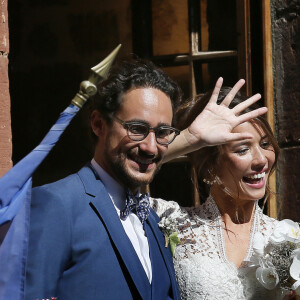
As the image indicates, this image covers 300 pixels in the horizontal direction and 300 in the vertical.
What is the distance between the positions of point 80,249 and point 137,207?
0.44 metres

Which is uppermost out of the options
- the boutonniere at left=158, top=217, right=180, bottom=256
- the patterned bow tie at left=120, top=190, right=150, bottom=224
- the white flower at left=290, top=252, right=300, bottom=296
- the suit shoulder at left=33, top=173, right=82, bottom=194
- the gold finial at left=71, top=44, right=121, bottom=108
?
the gold finial at left=71, top=44, right=121, bottom=108

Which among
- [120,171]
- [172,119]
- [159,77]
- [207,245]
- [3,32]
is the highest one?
[3,32]

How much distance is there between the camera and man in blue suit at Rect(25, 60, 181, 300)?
2.49m

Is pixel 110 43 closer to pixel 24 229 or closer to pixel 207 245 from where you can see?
pixel 207 245

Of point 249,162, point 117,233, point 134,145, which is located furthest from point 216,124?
point 117,233

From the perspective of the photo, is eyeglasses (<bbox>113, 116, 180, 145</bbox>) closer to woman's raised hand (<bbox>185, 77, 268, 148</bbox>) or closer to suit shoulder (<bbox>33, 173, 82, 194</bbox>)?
suit shoulder (<bbox>33, 173, 82, 194</bbox>)

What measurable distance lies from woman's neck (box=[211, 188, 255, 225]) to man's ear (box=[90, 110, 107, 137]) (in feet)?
3.48

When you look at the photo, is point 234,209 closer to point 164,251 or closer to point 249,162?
point 249,162

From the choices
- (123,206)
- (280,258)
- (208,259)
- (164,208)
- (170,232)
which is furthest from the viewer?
(164,208)

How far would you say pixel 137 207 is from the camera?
2.92 meters

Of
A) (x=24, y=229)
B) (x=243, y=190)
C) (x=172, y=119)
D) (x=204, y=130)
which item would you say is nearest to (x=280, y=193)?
(x=243, y=190)

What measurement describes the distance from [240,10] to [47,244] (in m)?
2.45

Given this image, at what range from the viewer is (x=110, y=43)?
5543 mm

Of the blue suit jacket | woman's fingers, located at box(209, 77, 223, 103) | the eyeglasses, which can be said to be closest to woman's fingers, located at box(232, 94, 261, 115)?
woman's fingers, located at box(209, 77, 223, 103)
